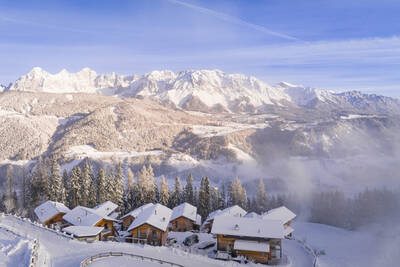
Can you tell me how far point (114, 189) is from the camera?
2906 inches

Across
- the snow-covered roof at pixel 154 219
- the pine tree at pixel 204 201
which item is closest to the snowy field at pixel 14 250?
the snow-covered roof at pixel 154 219

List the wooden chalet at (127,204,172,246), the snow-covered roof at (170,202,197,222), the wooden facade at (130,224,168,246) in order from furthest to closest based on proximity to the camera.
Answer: the snow-covered roof at (170,202,197,222) → the wooden facade at (130,224,168,246) → the wooden chalet at (127,204,172,246)

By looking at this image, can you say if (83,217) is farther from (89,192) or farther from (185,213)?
(185,213)

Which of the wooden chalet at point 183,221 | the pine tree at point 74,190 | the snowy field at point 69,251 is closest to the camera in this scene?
the snowy field at point 69,251

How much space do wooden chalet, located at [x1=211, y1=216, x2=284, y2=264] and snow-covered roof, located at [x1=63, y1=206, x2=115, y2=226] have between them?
772 inches

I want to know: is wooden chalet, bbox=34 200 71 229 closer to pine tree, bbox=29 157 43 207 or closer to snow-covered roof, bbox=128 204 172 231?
pine tree, bbox=29 157 43 207

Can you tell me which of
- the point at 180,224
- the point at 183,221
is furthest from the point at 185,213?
the point at 180,224

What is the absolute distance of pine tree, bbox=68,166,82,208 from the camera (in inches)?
2712

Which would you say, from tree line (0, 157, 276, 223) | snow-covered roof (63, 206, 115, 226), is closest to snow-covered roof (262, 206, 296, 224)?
tree line (0, 157, 276, 223)

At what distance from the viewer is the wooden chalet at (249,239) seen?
44.9 m

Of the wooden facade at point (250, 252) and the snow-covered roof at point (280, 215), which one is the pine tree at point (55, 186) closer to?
the wooden facade at point (250, 252)

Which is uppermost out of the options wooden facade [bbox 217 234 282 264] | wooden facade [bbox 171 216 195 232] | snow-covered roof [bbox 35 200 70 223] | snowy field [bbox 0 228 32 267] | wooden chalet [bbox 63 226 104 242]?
snowy field [bbox 0 228 32 267]

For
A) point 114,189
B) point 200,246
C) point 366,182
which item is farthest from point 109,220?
point 366,182

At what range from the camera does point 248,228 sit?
4775 cm
